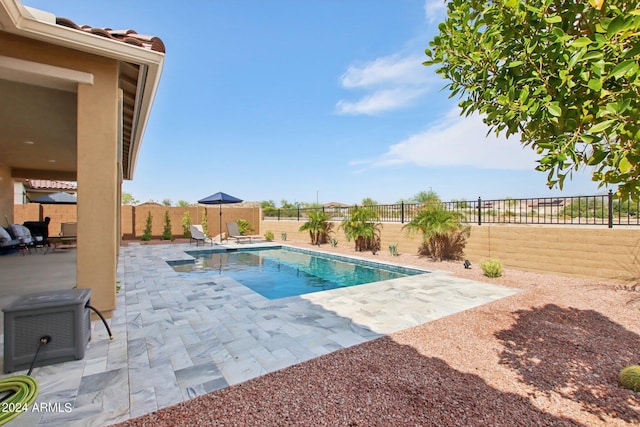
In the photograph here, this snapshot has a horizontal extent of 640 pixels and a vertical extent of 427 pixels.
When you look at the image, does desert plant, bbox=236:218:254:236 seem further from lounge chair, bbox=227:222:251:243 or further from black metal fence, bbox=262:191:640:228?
black metal fence, bbox=262:191:640:228

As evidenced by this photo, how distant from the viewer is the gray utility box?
274 centimetres

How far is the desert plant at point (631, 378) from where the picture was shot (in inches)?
101

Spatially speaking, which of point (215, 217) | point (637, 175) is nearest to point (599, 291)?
point (637, 175)

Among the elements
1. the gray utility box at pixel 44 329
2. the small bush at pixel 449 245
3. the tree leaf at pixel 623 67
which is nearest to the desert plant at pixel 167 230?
the small bush at pixel 449 245

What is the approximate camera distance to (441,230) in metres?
8.94

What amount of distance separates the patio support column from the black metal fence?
8.63 meters

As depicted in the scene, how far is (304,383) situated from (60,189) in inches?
732

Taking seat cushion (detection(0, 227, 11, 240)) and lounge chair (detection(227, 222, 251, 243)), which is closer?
seat cushion (detection(0, 227, 11, 240))

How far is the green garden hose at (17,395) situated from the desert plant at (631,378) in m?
4.99

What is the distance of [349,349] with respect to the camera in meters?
3.32

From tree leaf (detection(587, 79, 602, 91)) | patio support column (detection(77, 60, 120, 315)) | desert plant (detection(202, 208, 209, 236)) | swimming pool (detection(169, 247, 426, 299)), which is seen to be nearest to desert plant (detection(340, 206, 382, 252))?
swimming pool (detection(169, 247, 426, 299))

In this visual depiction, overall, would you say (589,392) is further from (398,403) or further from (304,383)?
(304,383)

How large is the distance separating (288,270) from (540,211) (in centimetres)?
789

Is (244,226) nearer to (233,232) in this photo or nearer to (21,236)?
(233,232)
